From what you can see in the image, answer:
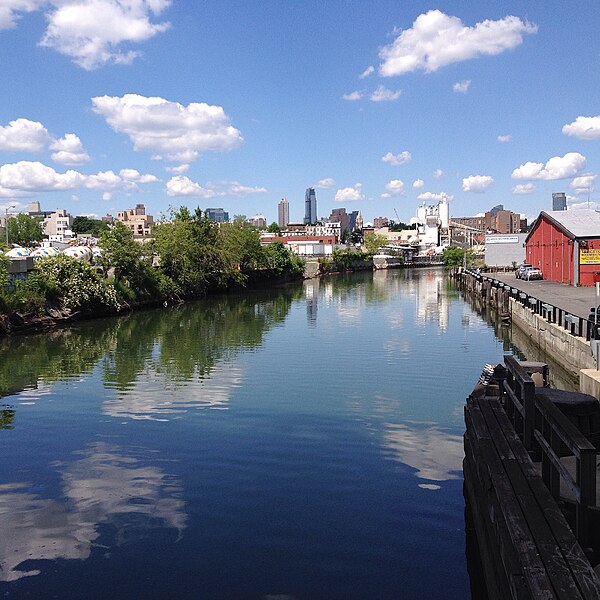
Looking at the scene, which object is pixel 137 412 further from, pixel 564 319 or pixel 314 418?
pixel 564 319

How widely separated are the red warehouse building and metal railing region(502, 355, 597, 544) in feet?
162

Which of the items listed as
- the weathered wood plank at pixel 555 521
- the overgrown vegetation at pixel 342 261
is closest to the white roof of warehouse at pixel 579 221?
the weathered wood plank at pixel 555 521

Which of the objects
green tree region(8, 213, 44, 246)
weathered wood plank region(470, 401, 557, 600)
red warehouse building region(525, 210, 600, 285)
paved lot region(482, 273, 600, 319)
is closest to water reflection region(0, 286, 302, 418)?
weathered wood plank region(470, 401, 557, 600)

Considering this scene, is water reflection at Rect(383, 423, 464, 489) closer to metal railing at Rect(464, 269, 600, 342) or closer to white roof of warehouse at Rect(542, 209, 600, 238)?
metal railing at Rect(464, 269, 600, 342)

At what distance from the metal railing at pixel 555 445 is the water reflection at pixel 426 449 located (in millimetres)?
3892

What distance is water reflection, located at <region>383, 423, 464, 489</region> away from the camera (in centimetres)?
1455

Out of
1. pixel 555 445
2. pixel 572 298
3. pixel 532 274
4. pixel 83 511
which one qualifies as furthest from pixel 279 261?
pixel 555 445

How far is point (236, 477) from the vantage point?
14367 mm

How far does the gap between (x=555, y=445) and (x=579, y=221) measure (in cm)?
5939

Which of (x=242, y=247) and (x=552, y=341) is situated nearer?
(x=552, y=341)

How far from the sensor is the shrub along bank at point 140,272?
47688mm

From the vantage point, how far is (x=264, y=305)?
6694cm

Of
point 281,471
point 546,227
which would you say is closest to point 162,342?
point 281,471

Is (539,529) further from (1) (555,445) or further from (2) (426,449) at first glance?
(2) (426,449)
